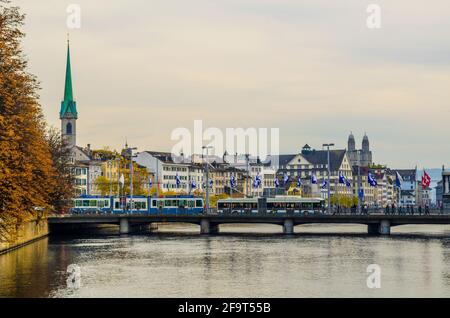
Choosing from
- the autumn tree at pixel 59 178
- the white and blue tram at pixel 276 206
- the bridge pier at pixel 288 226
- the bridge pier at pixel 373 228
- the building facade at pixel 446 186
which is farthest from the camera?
the white and blue tram at pixel 276 206

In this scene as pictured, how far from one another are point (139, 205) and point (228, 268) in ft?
247

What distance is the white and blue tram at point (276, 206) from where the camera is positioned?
13388 cm

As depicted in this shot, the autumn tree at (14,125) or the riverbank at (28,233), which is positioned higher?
the autumn tree at (14,125)

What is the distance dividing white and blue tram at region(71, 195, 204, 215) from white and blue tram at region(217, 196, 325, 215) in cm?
424

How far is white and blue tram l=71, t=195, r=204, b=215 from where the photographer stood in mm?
139000

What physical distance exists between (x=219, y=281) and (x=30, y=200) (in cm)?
1767

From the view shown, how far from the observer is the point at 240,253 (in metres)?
82.0

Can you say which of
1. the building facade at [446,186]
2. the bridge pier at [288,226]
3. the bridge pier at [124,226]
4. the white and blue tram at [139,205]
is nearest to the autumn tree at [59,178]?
the bridge pier at [124,226]

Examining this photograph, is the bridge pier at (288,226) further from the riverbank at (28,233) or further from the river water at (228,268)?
the riverbank at (28,233)

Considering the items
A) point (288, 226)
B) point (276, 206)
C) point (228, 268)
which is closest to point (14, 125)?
point (228, 268)

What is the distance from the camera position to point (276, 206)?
136 metres

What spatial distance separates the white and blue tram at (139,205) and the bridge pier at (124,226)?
1514 centimetres

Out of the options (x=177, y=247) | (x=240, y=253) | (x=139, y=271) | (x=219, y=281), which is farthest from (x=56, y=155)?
(x=219, y=281)

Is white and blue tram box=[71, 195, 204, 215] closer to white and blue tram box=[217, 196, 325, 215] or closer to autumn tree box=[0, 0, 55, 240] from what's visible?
white and blue tram box=[217, 196, 325, 215]
